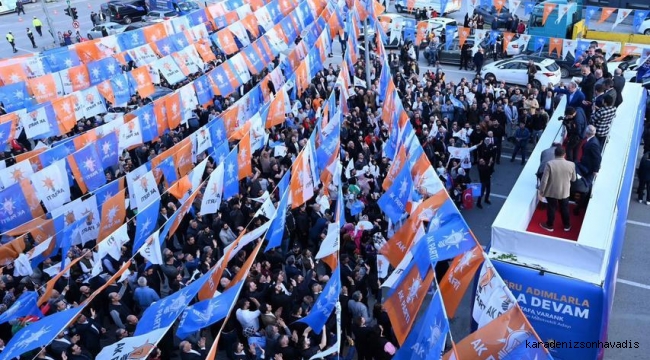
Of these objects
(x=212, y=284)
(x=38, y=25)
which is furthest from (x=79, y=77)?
(x=38, y=25)

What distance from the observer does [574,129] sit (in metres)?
10.7

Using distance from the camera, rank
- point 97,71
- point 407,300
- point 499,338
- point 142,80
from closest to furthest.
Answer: point 499,338 < point 407,300 < point 142,80 < point 97,71

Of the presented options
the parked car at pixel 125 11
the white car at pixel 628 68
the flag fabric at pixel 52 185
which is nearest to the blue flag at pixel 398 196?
the flag fabric at pixel 52 185

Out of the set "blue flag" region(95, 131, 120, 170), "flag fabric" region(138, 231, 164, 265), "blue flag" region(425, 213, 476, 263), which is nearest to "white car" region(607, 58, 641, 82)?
"blue flag" region(425, 213, 476, 263)

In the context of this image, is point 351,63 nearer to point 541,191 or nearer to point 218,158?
point 218,158

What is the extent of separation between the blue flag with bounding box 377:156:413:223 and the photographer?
2.79 metres

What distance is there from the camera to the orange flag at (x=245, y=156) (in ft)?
44.9

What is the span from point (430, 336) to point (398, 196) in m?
3.67

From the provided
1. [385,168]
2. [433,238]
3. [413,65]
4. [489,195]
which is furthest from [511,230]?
[413,65]

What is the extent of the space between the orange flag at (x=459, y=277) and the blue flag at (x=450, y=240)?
0.12m

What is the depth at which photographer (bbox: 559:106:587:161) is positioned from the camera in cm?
1043

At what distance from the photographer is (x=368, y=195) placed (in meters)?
13.6

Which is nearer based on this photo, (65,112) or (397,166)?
(397,166)

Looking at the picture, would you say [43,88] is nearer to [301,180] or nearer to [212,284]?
[301,180]
